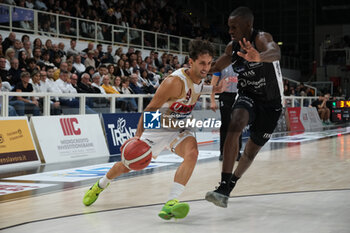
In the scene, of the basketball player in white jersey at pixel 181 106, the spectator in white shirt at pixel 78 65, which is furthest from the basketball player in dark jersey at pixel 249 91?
the spectator in white shirt at pixel 78 65

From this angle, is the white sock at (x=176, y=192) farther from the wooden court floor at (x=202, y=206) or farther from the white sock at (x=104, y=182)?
the white sock at (x=104, y=182)

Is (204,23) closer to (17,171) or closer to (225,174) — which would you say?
(17,171)

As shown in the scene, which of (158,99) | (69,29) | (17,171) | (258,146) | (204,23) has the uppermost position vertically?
(204,23)

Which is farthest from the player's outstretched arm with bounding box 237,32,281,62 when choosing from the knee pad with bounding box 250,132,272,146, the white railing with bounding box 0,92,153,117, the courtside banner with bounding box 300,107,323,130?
the courtside banner with bounding box 300,107,323,130

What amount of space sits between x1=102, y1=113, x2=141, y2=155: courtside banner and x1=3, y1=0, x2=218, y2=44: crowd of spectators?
202 inches

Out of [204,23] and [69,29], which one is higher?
[204,23]

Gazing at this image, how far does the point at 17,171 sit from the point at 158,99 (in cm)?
453

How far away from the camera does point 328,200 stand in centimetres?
547

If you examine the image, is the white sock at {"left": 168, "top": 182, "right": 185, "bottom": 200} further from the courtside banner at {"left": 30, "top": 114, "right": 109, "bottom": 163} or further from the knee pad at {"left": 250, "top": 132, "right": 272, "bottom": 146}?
the courtside banner at {"left": 30, "top": 114, "right": 109, "bottom": 163}

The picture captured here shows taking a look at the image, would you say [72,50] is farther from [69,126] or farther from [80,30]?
[69,126]

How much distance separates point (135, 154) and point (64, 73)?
750 centimetres

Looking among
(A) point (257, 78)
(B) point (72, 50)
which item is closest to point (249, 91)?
(A) point (257, 78)

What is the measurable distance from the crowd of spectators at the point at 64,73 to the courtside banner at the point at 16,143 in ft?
0.86

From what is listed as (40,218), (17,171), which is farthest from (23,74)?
(40,218)
